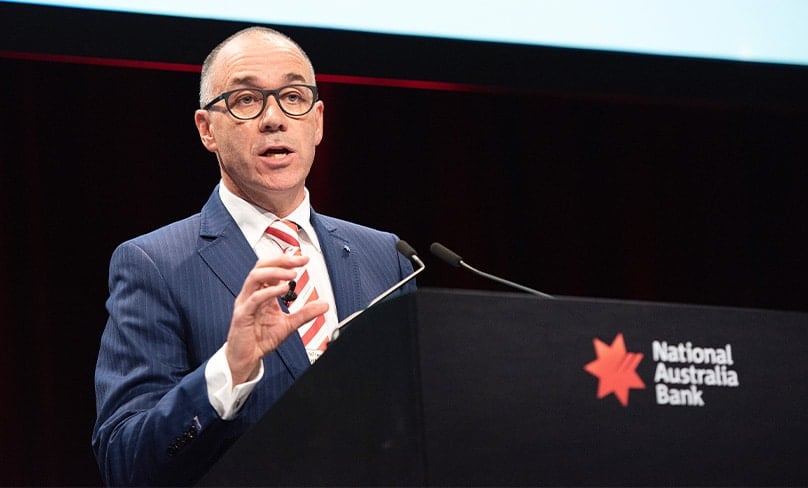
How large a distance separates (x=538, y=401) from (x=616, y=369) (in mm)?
107

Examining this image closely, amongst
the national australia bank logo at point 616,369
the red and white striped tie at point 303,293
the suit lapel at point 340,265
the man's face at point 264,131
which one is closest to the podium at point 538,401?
the national australia bank logo at point 616,369

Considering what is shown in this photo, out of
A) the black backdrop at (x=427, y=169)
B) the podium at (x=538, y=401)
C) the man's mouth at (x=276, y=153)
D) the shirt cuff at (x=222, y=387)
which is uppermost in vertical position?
the black backdrop at (x=427, y=169)

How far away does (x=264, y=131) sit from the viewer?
85.4 inches

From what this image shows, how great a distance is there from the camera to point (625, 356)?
4.42 ft

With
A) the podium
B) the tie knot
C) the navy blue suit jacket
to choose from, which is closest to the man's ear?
the navy blue suit jacket

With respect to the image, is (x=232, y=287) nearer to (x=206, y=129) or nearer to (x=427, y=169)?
(x=206, y=129)

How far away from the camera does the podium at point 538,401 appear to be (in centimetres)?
126

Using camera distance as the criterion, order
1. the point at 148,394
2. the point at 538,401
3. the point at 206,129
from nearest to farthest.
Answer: the point at 538,401 → the point at 148,394 → the point at 206,129

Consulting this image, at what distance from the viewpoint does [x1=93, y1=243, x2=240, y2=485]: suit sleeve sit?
5.36 feet

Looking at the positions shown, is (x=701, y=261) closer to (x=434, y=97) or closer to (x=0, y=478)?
(x=434, y=97)

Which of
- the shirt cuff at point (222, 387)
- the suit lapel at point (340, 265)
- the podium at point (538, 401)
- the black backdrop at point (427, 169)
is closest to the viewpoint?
the podium at point (538, 401)

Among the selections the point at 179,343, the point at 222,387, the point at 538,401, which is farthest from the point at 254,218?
the point at 538,401

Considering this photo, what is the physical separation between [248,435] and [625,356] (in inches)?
A: 18.6

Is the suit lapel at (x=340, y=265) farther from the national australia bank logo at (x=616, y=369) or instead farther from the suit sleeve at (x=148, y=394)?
the national australia bank logo at (x=616, y=369)
